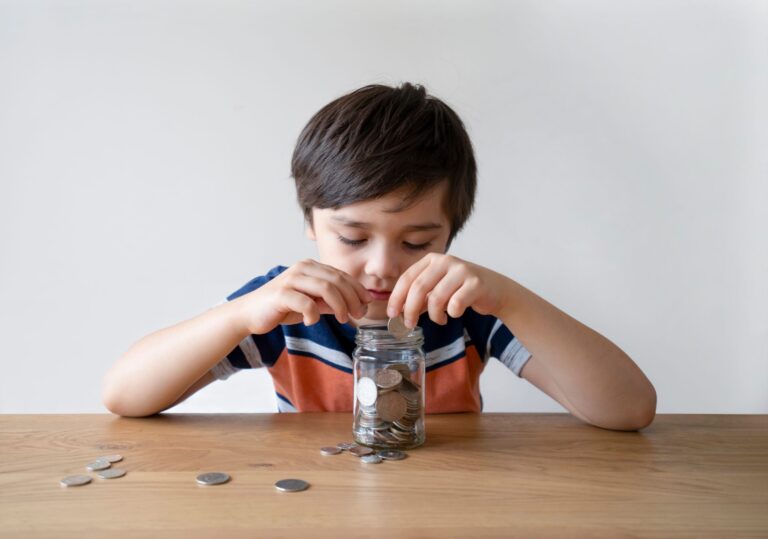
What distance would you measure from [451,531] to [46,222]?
174 centimetres

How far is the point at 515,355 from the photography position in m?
1.19

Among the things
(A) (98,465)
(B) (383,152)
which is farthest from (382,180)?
(A) (98,465)

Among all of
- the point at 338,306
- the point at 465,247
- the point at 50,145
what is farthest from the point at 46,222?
the point at 338,306

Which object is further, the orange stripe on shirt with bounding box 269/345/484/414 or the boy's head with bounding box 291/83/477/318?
the orange stripe on shirt with bounding box 269/345/484/414

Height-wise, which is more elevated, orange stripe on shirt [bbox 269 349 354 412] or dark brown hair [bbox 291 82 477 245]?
dark brown hair [bbox 291 82 477 245]

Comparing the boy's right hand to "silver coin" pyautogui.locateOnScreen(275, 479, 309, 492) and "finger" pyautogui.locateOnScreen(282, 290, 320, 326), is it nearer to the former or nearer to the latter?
"finger" pyautogui.locateOnScreen(282, 290, 320, 326)

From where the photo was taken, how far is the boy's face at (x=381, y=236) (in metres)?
1.02

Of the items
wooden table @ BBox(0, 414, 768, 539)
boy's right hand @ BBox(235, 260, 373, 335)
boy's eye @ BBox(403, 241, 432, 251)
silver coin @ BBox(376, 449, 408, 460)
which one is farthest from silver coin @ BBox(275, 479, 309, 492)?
boy's eye @ BBox(403, 241, 432, 251)

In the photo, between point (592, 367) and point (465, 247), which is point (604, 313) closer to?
point (465, 247)

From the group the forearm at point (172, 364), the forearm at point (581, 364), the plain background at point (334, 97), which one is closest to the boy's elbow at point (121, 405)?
the forearm at point (172, 364)

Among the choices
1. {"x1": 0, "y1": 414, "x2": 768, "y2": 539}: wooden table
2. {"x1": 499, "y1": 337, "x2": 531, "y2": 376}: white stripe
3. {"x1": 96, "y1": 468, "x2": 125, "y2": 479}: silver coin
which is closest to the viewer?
{"x1": 0, "y1": 414, "x2": 768, "y2": 539}: wooden table

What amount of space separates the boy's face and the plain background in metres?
0.90

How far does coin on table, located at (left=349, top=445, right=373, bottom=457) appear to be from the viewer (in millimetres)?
805

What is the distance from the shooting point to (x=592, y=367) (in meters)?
1.01
